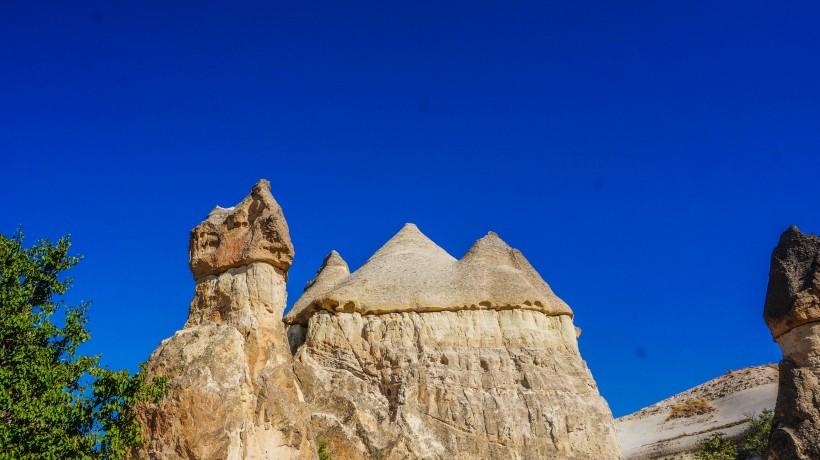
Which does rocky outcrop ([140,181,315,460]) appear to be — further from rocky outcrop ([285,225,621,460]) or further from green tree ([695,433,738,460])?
green tree ([695,433,738,460])

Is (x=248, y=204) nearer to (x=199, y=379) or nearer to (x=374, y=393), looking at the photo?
(x=199, y=379)

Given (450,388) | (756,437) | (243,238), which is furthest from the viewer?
(756,437)

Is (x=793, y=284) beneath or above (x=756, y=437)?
above

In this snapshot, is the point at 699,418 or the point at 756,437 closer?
the point at 756,437

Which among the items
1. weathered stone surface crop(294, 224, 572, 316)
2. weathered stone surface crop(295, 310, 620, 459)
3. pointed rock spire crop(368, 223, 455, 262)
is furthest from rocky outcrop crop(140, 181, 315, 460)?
pointed rock spire crop(368, 223, 455, 262)

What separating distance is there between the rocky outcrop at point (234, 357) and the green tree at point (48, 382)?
0.85 m

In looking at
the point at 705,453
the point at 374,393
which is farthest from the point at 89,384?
the point at 705,453

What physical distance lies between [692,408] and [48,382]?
196ft

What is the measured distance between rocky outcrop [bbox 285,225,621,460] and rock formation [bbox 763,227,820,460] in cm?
705

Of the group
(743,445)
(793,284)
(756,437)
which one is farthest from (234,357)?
(743,445)

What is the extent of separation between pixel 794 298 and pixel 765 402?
33807 millimetres

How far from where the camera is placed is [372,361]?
2948 cm

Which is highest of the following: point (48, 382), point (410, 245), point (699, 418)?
point (410, 245)

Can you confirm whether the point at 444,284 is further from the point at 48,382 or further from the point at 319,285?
the point at 48,382
